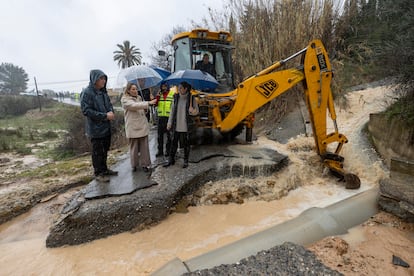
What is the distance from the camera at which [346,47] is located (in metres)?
9.02

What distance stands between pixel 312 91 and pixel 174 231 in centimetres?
305

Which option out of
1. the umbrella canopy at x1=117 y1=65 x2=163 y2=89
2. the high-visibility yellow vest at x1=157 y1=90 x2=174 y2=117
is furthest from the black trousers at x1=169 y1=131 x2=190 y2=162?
the umbrella canopy at x1=117 y1=65 x2=163 y2=89

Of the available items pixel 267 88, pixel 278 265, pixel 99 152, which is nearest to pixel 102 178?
pixel 99 152

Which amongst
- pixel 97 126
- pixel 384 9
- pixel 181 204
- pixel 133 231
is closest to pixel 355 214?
pixel 181 204

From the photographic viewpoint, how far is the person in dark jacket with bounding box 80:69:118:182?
343 cm

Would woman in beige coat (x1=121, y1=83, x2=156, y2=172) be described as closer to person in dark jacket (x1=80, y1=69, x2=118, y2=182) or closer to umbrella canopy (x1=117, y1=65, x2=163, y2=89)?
umbrella canopy (x1=117, y1=65, x2=163, y2=89)

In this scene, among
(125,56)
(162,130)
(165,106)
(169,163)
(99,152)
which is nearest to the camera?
(99,152)

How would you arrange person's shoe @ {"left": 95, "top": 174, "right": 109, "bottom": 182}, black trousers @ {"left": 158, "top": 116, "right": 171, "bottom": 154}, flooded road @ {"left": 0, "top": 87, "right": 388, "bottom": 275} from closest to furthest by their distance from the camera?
flooded road @ {"left": 0, "top": 87, "right": 388, "bottom": 275}, person's shoe @ {"left": 95, "top": 174, "right": 109, "bottom": 182}, black trousers @ {"left": 158, "top": 116, "right": 171, "bottom": 154}

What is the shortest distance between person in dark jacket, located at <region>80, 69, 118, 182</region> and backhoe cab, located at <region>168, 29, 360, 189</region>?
177 cm

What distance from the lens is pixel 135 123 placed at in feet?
12.6

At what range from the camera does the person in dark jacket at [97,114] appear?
3428 mm

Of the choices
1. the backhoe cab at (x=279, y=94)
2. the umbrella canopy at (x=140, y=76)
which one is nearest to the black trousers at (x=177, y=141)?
the backhoe cab at (x=279, y=94)

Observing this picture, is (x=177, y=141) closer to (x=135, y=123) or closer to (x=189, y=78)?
(x=135, y=123)

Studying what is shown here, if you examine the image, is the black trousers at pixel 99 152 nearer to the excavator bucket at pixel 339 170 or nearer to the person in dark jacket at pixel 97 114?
the person in dark jacket at pixel 97 114
